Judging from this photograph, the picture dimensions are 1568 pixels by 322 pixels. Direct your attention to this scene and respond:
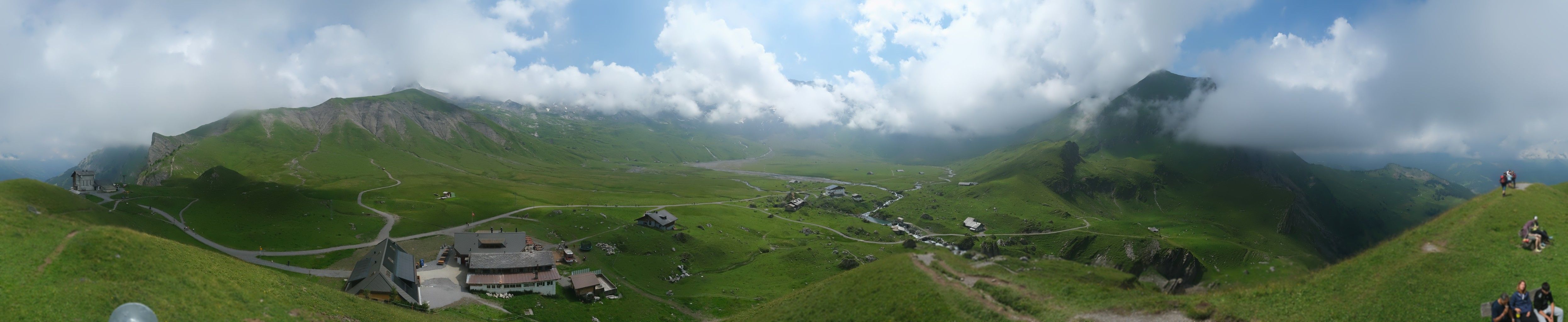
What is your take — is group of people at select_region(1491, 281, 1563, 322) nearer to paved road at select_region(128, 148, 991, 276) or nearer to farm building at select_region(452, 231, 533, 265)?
farm building at select_region(452, 231, 533, 265)

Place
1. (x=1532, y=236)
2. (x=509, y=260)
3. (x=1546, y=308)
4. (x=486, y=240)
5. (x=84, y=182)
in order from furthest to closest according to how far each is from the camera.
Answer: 1. (x=84, y=182)
2. (x=486, y=240)
3. (x=509, y=260)
4. (x=1532, y=236)
5. (x=1546, y=308)

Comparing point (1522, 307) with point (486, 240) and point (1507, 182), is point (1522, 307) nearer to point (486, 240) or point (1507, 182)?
point (1507, 182)

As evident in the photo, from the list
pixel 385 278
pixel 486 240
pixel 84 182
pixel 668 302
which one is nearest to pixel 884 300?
pixel 668 302

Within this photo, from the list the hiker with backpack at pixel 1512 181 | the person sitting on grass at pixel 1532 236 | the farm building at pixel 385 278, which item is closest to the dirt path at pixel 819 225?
the farm building at pixel 385 278

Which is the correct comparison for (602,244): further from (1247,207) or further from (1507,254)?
(1247,207)

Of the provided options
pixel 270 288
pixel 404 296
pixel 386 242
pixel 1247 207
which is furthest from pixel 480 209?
pixel 1247 207

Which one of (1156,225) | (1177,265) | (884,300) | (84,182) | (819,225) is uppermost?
(84,182)

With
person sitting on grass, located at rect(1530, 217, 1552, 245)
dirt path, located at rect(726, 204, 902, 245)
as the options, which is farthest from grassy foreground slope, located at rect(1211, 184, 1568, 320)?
dirt path, located at rect(726, 204, 902, 245)
